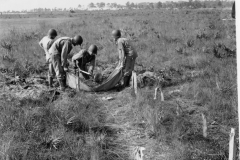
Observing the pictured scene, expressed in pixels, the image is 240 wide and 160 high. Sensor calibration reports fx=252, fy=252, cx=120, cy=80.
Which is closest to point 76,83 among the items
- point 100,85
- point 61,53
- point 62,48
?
point 100,85

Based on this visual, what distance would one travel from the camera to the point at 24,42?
13102mm

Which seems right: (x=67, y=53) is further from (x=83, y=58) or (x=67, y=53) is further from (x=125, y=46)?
(x=125, y=46)

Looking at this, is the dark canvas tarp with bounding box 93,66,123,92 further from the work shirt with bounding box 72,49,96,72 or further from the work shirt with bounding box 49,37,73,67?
the work shirt with bounding box 49,37,73,67

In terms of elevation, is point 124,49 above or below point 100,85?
above

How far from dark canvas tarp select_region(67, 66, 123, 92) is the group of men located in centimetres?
17

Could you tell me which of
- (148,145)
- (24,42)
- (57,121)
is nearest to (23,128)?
(57,121)

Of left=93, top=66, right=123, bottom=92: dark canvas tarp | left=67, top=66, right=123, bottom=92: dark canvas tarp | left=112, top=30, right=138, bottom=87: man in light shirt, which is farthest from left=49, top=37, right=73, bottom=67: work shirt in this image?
left=112, top=30, right=138, bottom=87: man in light shirt

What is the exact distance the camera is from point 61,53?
6254 mm

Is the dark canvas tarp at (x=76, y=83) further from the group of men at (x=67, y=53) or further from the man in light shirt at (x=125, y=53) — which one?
the man in light shirt at (x=125, y=53)

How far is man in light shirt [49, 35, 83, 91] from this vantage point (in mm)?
6176

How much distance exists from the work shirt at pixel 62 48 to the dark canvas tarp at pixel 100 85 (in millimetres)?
443

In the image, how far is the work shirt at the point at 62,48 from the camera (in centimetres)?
618

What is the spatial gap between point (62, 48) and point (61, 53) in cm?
13

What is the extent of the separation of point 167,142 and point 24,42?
36.3ft
